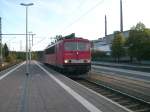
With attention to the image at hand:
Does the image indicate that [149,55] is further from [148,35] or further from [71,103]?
[71,103]

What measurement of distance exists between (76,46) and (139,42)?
111ft

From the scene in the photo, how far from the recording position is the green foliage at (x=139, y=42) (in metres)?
60.4

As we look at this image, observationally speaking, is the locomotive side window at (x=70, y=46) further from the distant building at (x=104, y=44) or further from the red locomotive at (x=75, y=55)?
the distant building at (x=104, y=44)

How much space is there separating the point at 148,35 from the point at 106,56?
30.8m

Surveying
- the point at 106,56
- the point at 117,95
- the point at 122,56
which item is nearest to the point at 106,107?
the point at 117,95

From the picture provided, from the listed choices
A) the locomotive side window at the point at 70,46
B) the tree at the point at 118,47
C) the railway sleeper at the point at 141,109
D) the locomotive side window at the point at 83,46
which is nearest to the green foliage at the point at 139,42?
the tree at the point at 118,47

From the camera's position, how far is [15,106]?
40.1 ft

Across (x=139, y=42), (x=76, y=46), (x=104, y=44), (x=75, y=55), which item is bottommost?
(x=75, y=55)

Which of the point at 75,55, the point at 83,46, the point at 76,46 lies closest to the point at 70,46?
the point at 76,46

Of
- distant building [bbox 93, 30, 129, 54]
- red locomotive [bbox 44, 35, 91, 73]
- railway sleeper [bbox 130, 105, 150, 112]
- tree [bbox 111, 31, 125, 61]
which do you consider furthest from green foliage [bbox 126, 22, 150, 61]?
railway sleeper [bbox 130, 105, 150, 112]

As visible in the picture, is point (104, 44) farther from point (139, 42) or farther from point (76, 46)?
point (76, 46)

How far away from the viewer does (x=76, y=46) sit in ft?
97.9

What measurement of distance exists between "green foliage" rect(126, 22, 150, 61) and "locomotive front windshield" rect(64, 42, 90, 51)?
3180cm

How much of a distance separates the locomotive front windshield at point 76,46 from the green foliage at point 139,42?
31802mm
